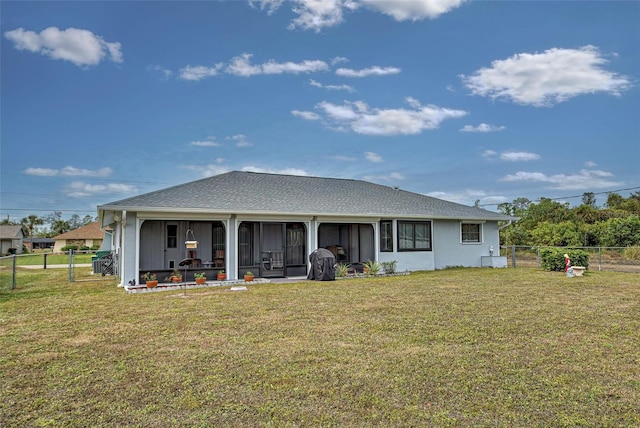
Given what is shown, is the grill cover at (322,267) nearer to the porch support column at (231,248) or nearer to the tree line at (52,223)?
the porch support column at (231,248)

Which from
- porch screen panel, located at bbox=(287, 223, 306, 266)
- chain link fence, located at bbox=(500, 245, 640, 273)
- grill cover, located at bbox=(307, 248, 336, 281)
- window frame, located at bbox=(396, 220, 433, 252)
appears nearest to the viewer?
grill cover, located at bbox=(307, 248, 336, 281)

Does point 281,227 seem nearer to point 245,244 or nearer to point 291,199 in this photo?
point 291,199

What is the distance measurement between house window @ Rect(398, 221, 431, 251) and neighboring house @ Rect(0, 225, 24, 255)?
45017 mm

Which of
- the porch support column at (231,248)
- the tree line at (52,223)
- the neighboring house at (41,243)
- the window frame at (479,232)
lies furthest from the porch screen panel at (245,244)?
the tree line at (52,223)

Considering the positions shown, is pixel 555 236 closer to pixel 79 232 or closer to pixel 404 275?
pixel 404 275

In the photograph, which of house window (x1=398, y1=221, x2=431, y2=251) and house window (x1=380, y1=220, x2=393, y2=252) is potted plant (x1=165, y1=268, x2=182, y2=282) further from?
house window (x1=398, y1=221, x2=431, y2=251)

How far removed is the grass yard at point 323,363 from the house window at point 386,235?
23.8 feet

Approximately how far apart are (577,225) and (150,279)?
29006mm

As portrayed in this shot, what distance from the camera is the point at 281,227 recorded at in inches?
618

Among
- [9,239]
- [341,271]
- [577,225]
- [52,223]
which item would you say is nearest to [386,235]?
[341,271]

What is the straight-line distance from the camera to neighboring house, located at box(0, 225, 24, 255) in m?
44.5

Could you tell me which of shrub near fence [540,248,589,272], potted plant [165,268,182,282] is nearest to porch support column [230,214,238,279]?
potted plant [165,268,182,282]

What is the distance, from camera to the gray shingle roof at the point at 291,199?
508 inches

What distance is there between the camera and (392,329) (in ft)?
20.8
